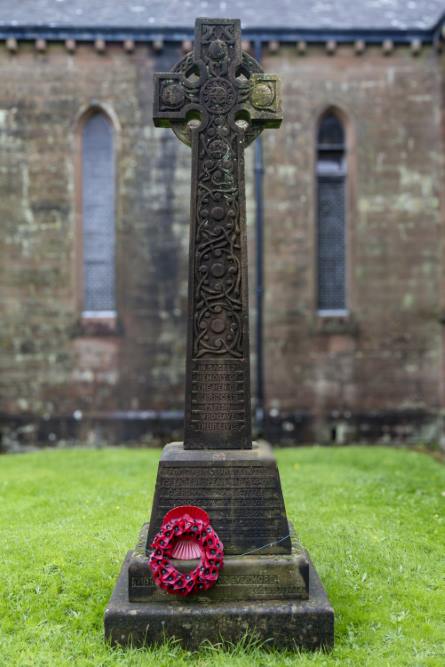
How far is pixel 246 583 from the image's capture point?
4086 millimetres

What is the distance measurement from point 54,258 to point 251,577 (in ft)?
31.8

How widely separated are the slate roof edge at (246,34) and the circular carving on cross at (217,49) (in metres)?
8.52

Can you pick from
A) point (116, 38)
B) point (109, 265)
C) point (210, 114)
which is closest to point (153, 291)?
point (109, 265)

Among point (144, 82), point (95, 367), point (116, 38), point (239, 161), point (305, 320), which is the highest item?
point (116, 38)

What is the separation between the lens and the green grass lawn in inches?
151

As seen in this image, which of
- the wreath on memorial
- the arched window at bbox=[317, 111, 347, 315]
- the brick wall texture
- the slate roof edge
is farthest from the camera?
the arched window at bbox=[317, 111, 347, 315]

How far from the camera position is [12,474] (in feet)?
30.2

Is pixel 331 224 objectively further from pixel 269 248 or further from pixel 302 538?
pixel 302 538

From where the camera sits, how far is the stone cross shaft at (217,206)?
4535 mm

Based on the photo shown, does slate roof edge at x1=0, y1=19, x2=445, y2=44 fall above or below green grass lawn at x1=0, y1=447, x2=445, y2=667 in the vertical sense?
above

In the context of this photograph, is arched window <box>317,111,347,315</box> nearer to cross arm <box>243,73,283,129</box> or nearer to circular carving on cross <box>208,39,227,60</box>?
cross arm <box>243,73,283,129</box>

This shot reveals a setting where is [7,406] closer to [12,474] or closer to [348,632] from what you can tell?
[12,474]

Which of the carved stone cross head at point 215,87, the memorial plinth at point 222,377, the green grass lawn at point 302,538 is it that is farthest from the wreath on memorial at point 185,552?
the carved stone cross head at point 215,87

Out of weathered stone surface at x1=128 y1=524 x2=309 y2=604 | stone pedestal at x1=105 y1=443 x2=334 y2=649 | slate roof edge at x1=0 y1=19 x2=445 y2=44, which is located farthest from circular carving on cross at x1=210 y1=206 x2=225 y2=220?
slate roof edge at x1=0 y1=19 x2=445 y2=44
